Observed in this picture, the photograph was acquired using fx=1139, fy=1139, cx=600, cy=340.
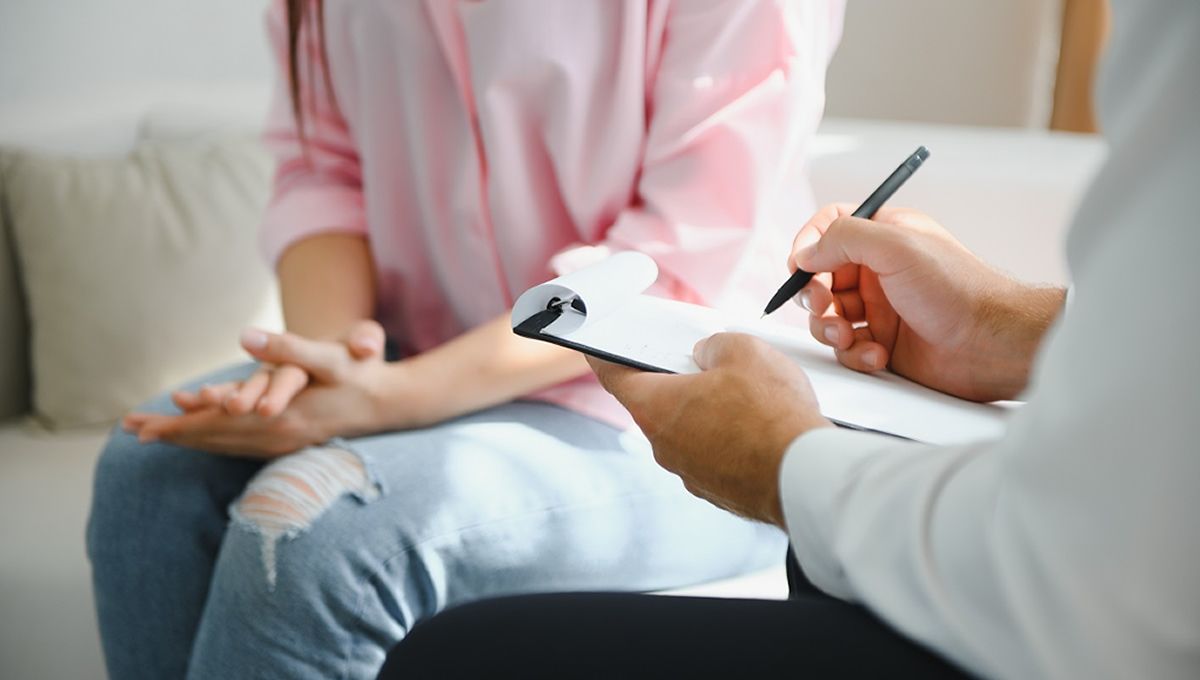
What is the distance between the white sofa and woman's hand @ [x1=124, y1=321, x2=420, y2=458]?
0.34 metres

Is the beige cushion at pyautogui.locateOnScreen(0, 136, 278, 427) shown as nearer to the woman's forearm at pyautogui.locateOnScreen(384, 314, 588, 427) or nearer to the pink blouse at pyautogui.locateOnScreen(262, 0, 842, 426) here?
the pink blouse at pyautogui.locateOnScreen(262, 0, 842, 426)

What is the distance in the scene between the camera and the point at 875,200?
748 millimetres

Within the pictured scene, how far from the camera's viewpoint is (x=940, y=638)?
1.47ft

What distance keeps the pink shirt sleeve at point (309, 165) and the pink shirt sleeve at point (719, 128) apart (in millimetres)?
350

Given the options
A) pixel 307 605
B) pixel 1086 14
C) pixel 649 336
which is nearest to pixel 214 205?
pixel 307 605

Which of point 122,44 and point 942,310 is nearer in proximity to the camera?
point 942,310

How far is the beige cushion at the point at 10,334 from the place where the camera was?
1.54 metres

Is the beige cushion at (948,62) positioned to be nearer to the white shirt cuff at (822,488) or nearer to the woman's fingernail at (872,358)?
the woman's fingernail at (872,358)

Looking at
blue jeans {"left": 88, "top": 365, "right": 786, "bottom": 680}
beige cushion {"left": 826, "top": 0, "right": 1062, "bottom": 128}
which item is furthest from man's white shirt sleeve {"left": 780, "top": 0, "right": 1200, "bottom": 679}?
beige cushion {"left": 826, "top": 0, "right": 1062, "bottom": 128}

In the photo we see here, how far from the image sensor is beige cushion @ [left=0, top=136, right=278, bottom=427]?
1508mm

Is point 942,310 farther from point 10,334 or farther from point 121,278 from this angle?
point 10,334

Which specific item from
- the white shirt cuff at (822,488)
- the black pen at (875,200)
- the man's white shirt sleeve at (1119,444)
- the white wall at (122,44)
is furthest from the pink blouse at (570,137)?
the white wall at (122,44)

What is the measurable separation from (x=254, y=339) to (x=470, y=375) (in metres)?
0.19

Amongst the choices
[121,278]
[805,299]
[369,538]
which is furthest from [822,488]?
[121,278]
